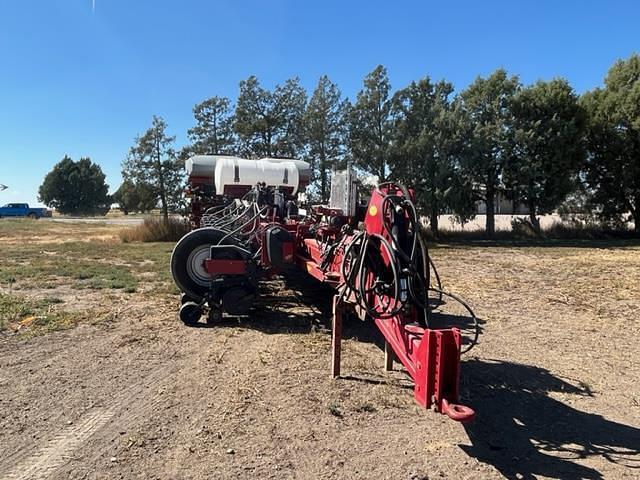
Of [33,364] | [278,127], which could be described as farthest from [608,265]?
[278,127]

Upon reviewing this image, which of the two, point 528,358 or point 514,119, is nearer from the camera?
point 528,358

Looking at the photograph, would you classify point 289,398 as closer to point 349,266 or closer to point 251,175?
point 349,266

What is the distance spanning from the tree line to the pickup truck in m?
31.9

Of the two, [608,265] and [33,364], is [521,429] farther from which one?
[608,265]

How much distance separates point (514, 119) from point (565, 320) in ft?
52.0

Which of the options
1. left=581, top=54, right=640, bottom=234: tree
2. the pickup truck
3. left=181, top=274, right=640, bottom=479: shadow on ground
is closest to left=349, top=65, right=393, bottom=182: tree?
left=581, top=54, right=640, bottom=234: tree

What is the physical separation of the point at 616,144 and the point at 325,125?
13052 mm

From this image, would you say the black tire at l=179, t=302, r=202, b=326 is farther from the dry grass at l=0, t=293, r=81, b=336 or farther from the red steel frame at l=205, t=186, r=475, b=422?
the red steel frame at l=205, t=186, r=475, b=422

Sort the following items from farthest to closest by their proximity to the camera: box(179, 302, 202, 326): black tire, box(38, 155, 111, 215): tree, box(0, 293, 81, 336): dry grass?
1. box(38, 155, 111, 215): tree
2. box(179, 302, 202, 326): black tire
3. box(0, 293, 81, 336): dry grass

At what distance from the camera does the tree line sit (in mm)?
20219

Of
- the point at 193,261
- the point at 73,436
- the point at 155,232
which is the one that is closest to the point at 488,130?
the point at 155,232

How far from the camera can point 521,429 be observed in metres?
3.51

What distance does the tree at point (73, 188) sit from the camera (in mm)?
62281

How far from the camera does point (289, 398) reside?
12.7 ft
